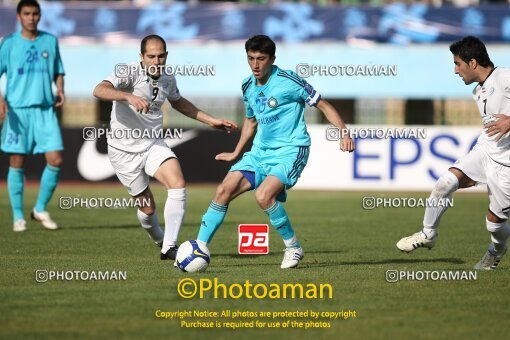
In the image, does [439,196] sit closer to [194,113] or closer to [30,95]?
[194,113]

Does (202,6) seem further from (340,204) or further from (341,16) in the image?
(340,204)

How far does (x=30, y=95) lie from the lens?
→ 13.4 metres

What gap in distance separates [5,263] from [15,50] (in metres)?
4.24

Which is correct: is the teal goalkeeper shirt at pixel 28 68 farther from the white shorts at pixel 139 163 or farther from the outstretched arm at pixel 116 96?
the outstretched arm at pixel 116 96

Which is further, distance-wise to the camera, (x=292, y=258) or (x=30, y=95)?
(x=30, y=95)

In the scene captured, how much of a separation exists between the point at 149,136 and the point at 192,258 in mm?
1748

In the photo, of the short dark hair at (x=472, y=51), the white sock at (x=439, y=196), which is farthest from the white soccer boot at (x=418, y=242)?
the short dark hair at (x=472, y=51)

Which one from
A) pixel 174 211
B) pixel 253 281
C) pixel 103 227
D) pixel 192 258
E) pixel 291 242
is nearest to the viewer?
pixel 253 281

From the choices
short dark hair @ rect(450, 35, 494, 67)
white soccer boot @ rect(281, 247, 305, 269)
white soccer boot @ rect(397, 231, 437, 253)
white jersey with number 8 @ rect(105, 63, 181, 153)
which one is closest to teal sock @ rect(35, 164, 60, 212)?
white jersey with number 8 @ rect(105, 63, 181, 153)

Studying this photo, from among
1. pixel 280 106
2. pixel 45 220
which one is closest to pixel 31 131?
pixel 45 220

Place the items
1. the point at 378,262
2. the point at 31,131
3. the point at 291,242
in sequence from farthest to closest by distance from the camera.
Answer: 1. the point at 31,131
2. the point at 378,262
3. the point at 291,242

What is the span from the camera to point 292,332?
6.61 meters

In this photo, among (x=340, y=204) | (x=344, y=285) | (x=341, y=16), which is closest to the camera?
(x=344, y=285)

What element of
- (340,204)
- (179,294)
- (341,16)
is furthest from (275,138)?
(341,16)
